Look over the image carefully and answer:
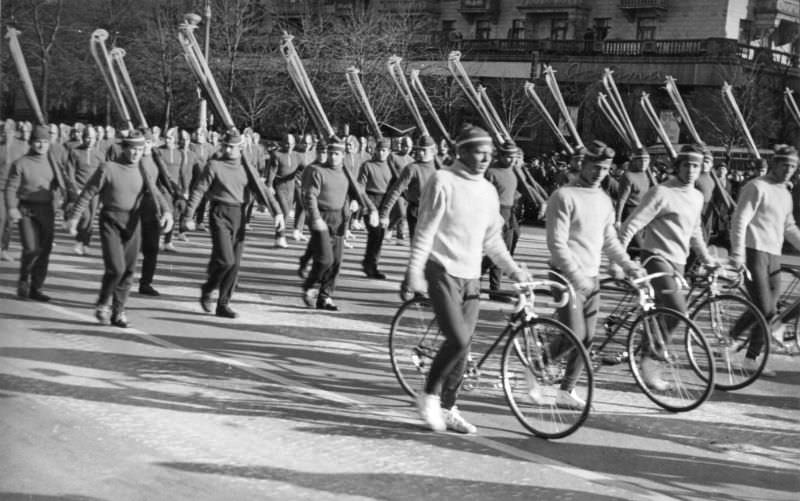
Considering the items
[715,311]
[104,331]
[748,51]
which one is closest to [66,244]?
[104,331]

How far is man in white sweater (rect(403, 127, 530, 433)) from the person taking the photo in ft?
21.1

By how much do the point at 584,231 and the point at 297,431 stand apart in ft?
7.78

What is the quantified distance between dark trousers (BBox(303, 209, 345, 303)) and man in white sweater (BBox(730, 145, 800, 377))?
13.4 ft

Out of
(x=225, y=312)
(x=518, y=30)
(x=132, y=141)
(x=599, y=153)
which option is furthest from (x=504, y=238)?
(x=518, y=30)

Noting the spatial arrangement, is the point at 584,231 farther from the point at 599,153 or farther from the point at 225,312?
the point at 225,312

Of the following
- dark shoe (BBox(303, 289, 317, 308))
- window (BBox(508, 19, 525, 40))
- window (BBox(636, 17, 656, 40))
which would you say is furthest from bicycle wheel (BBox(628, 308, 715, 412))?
window (BBox(508, 19, 525, 40))

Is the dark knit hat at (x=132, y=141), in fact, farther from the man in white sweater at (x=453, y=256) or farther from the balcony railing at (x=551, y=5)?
the balcony railing at (x=551, y=5)

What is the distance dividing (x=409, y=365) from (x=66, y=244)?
32.2 ft

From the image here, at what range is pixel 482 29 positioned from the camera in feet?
170

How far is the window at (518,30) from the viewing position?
165 feet

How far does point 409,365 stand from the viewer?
733cm

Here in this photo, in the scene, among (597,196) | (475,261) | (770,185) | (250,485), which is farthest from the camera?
(770,185)

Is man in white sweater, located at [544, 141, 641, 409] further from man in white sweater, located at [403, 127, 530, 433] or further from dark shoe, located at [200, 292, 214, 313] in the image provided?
dark shoe, located at [200, 292, 214, 313]

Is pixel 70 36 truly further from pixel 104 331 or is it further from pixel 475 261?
pixel 475 261
